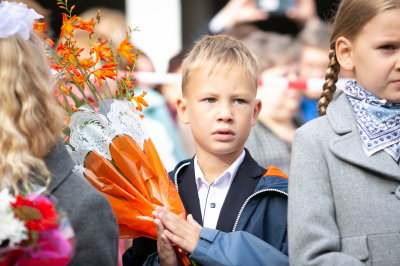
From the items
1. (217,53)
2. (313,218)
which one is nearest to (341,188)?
(313,218)

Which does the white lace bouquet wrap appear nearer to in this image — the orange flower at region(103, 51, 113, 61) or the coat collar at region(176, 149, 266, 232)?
the orange flower at region(103, 51, 113, 61)

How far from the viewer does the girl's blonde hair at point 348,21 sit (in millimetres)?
1536

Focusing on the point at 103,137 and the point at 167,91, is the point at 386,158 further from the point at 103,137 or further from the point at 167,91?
the point at 167,91

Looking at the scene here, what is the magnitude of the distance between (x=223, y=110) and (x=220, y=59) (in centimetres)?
26

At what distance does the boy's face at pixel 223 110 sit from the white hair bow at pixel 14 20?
0.81 metres

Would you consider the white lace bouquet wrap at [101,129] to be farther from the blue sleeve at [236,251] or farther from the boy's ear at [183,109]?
the blue sleeve at [236,251]

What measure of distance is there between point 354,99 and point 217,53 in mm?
693

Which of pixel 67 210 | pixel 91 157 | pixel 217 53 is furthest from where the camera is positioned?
pixel 217 53

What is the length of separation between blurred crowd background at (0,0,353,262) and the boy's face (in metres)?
2.77

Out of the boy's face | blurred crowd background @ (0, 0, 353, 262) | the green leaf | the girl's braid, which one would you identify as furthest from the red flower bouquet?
blurred crowd background @ (0, 0, 353, 262)

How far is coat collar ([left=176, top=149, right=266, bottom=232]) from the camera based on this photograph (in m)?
1.85

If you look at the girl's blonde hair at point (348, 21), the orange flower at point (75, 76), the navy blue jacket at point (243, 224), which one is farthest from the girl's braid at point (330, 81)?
the orange flower at point (75, 76)

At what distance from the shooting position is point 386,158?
1490 millimetres

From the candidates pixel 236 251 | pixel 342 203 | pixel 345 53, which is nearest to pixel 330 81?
pixel 345 53
